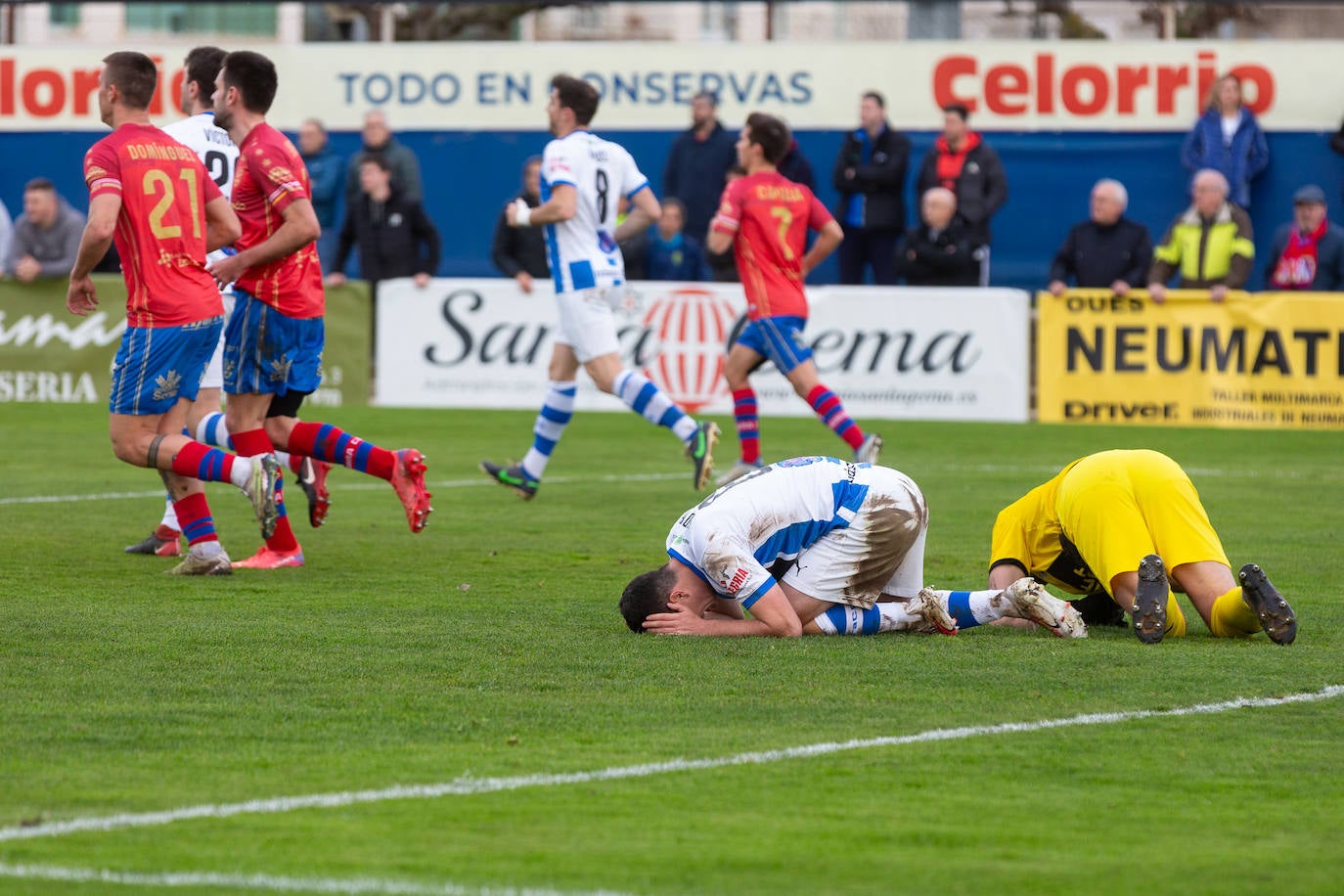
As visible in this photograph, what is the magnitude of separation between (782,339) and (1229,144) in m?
7.73

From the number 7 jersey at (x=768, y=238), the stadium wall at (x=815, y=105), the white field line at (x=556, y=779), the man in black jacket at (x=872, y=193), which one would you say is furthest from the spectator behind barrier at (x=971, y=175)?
the white field line at (x=556, y=779)

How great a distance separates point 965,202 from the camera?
18.8m

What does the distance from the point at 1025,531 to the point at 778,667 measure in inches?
55.4

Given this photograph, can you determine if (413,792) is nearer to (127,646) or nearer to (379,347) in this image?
(127,646)

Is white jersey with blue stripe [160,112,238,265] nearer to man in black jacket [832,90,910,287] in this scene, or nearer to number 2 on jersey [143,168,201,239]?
number 2 on jersey [143,168,201,239]

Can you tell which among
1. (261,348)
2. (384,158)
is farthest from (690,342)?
(261,348)

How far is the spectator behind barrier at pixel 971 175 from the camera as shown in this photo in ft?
61.2

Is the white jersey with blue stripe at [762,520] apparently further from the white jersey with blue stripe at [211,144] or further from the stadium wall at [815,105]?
the stadium wall at [815,105]

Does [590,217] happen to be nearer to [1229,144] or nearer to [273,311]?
[273,311]

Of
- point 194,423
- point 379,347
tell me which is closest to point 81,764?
point 194,423

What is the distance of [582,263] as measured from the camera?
12.2 m

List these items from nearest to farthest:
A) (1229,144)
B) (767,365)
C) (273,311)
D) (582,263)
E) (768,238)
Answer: (273,311)
(582,263)
(768,238)
(767,365)
(1229,144)

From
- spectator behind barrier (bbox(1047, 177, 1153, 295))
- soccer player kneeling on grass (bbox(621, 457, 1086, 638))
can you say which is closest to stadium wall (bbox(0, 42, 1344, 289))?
spectator behind barrier (bbox(1047, 177, 1153, 295))

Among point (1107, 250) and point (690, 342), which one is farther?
point (690, 342)
